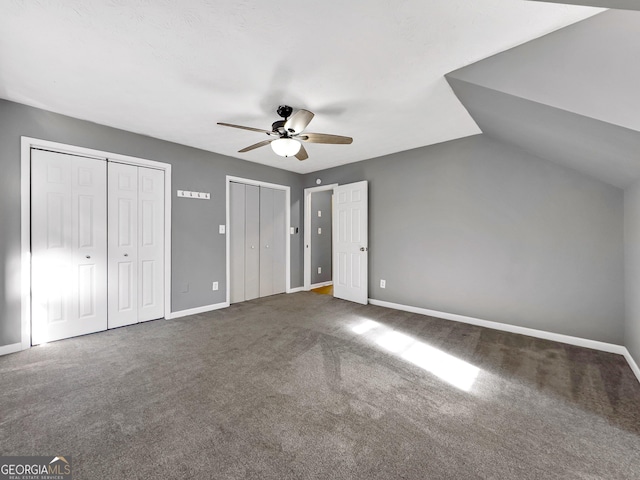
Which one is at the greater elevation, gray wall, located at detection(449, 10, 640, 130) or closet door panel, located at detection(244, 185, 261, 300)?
gray wall, located at detection(449, 10, 640, 130)

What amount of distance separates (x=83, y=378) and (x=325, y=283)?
4.40m

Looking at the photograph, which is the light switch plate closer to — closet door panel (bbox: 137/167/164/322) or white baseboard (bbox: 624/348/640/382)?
closet door panel (bbox: 137/167/164/322)

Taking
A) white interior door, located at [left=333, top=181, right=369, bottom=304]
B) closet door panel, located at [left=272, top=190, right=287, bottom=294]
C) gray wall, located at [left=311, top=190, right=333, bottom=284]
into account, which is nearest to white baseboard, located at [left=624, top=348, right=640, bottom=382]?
white interior door, located at [left=333, top=181, right=369, bottom=304]

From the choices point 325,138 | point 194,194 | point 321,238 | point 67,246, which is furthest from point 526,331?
point 67,246

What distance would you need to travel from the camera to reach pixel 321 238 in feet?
19.4

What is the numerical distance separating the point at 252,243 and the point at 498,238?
3.74m

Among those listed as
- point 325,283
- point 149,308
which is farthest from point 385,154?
point 149,308

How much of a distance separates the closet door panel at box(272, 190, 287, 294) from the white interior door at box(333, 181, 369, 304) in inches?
42.5

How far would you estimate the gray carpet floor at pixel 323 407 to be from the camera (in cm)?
138

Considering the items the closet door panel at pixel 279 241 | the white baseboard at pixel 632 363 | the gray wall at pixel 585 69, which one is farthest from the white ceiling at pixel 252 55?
the white baseboard at pixel 632 363

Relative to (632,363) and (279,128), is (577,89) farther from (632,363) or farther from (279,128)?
(632,363)

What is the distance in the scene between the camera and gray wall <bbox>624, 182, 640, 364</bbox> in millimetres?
2213

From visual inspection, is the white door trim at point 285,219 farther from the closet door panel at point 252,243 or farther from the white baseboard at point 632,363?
the white baseboard at point 632,363

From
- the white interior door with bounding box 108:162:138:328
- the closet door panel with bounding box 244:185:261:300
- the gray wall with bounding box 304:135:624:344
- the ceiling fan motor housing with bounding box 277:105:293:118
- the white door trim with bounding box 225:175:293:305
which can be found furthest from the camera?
the closet door panel with bounding box 244:185:261:300
